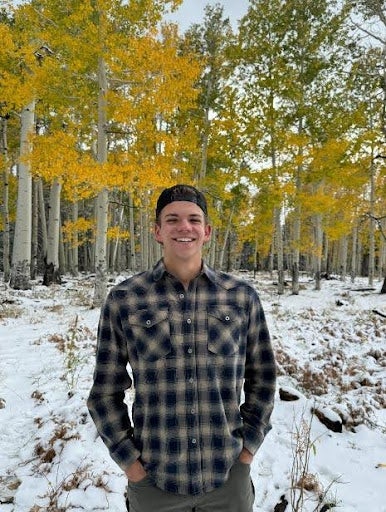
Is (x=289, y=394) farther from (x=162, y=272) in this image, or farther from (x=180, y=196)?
(x=180, y=196)

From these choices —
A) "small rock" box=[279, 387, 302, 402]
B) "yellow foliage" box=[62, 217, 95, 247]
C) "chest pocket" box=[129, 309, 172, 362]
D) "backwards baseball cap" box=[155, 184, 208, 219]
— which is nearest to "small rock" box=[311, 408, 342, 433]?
"small rock" box=[279, 387, 302, 402]

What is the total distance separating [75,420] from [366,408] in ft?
11.9

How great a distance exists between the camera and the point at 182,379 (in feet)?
5.77

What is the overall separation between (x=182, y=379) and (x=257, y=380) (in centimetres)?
49

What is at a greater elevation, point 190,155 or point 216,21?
point 216,21

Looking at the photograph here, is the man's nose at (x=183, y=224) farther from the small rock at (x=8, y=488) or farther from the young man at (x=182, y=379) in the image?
the small rock at (x=8, y=488)

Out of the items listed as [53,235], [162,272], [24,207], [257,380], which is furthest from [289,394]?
[53,235]

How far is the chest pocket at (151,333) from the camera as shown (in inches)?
70.1

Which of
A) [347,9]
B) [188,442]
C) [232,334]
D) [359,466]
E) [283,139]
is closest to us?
[188,442]

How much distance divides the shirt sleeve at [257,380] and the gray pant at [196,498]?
0.19 m

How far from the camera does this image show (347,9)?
1405 centimetres

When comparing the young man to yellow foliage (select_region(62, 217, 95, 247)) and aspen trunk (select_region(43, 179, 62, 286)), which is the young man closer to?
yellow foliage (select_region(62, 217, 95, 247))

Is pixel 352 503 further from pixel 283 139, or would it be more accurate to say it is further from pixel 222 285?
pixel 283 139

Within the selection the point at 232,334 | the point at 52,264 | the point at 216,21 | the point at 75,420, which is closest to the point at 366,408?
the point at 75,420
